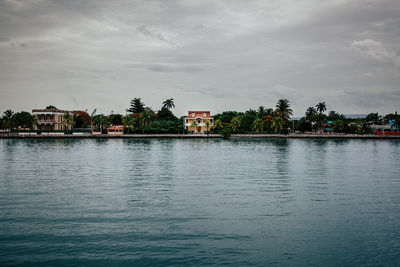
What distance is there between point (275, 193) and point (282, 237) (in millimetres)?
9754

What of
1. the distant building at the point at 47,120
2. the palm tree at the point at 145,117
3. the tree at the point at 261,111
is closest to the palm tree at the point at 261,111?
the tree at the point at 261,111

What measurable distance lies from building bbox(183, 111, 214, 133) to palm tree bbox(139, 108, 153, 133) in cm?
1574

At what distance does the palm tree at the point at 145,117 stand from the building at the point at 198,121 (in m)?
15.7

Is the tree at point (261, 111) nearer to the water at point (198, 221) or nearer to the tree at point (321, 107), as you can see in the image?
the tree at point (321, 107)

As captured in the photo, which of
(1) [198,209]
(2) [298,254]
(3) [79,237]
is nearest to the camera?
(2) [298,254]

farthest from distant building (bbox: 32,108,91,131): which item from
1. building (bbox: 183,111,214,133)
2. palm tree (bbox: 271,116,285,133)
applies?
palm tree (bbox: 271,116,285,133)

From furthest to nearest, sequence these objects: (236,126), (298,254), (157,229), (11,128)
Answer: (11,128)
(236,126)
(157,229)
(298,254)

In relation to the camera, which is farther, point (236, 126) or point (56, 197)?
point (236, 126)

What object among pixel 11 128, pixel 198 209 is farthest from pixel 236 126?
pixel 198 209

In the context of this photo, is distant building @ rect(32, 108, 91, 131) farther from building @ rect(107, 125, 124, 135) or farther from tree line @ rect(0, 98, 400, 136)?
building @ rect(107, 125, 124, 135)

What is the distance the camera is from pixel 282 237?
48.5ft

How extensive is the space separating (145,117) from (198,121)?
76.9 feet

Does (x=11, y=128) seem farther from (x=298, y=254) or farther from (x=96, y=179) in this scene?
(x=298, y=254)

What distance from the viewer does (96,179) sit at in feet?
101
